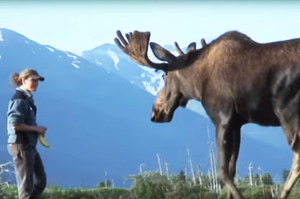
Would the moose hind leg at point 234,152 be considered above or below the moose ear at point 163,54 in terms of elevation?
below

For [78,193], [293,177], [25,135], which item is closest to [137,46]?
[25,135]

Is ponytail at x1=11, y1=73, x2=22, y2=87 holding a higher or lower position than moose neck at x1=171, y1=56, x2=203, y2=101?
higher

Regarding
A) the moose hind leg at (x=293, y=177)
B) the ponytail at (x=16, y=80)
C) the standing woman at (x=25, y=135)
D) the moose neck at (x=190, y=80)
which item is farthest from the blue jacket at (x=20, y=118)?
the moose hind leg at (x=293, y=177)

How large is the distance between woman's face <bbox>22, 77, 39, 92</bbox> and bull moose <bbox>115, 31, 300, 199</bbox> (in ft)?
3.73

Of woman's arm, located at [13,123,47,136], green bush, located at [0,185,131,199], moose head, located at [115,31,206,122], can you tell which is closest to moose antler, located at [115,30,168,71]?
moose head, located at [115,31,206,122]

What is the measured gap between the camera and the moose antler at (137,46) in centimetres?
559

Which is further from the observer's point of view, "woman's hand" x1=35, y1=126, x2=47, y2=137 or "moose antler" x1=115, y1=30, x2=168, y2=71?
"moose antler" x1=115, y1=30, x2=168, y2=71

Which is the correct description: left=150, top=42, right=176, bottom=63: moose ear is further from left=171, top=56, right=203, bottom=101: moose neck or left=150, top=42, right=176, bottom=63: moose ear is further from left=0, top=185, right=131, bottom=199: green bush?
left=0, top=185, right=131, bottom=199: green bush

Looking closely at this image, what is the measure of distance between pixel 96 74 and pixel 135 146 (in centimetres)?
309

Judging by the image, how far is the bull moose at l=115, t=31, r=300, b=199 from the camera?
14.7ft

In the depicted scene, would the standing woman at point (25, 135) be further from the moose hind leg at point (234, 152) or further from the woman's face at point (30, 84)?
the moose hind leg at point (234, 152)

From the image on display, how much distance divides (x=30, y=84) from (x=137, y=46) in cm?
101

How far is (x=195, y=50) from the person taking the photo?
5.32 metres

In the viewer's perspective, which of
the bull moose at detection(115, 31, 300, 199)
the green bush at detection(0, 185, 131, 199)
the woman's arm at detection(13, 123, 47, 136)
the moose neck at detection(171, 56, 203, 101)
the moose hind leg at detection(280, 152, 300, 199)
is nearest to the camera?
the bull moose at detection(115, 31, 300, 199)
